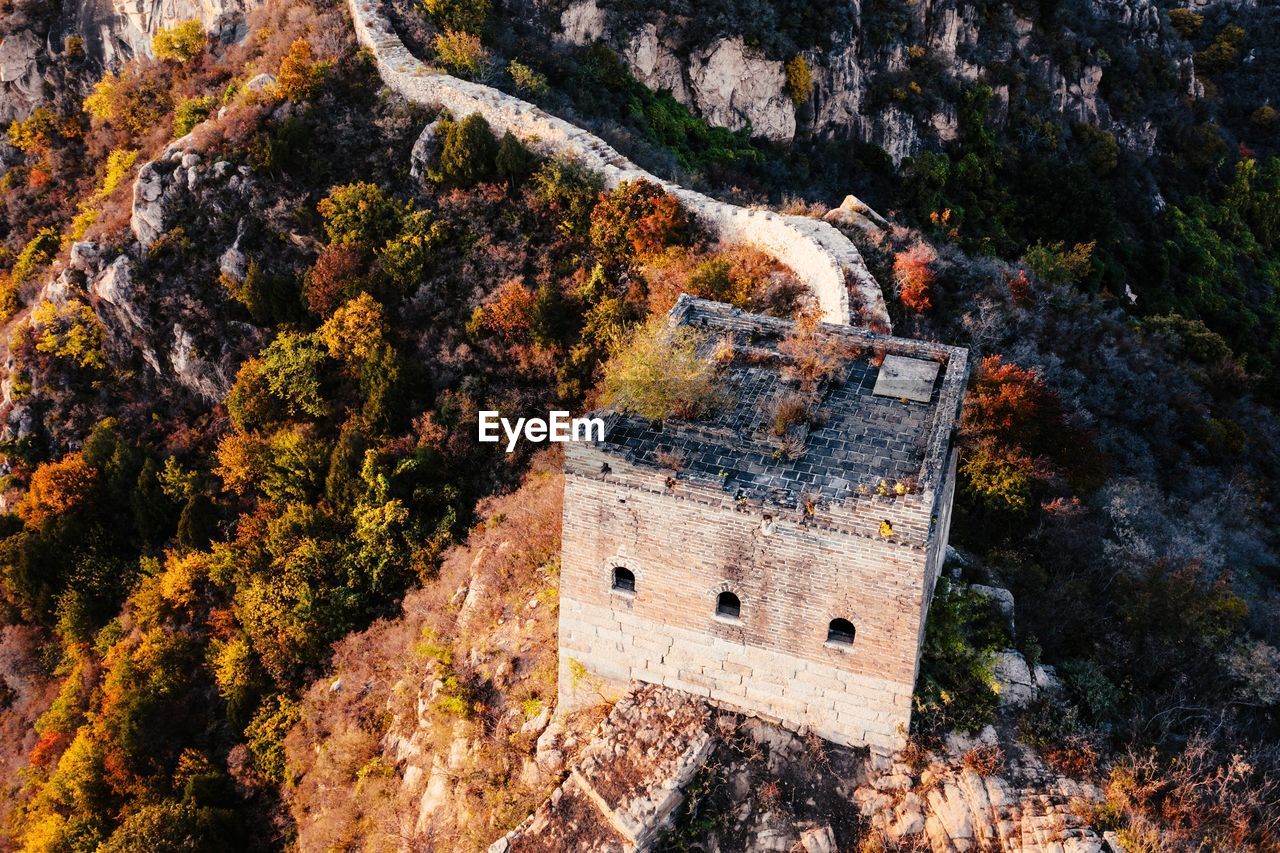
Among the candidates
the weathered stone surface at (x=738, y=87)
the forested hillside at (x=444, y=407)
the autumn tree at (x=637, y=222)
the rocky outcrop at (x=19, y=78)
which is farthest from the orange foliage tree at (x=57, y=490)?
the weathered stone surface at (x=738, y=87)

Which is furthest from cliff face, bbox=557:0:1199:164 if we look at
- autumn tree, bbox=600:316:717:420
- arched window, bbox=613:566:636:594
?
arched window, bbox=613:566:636:594

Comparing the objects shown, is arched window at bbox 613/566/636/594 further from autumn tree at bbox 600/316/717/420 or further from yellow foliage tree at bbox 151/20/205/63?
yellow foliage tree at bbox 151/20/205/63

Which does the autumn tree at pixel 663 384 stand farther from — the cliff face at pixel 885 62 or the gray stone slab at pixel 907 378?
the cliff face at pixel 885 62

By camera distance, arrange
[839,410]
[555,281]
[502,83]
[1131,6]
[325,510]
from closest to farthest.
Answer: [839,410] < [325,510] < [555,281] < [502,83] < [1131,6]

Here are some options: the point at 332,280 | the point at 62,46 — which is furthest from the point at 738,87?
the point at 62,46

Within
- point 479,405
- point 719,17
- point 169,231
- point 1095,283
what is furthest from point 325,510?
point 1095,283

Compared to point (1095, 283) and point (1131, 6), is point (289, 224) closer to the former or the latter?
point (1095, 283)

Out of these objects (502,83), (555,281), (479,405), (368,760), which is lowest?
(368,760)

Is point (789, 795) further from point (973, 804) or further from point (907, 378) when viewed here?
point (907, 378)
